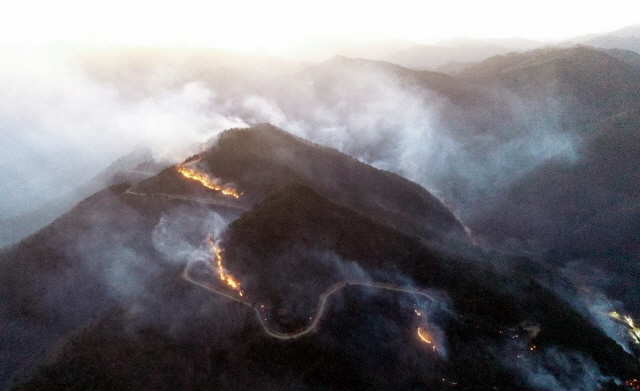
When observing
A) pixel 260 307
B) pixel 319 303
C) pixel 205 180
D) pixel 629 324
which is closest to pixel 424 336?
pixel 319 303

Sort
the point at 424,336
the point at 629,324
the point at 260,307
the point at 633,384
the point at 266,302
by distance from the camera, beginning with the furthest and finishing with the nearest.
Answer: the point at 629,324 → the point at 633,384 → the point at 424,336 → the point at 266,302 → the point at 260,307

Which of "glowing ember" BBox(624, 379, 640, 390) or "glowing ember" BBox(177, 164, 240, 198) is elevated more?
"glowing ember" BBox(177, 164, 240, 198)

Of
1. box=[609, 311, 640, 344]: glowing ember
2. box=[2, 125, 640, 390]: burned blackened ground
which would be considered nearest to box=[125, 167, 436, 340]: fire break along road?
box=[2, 125, 640, 390]: burned blackened ground

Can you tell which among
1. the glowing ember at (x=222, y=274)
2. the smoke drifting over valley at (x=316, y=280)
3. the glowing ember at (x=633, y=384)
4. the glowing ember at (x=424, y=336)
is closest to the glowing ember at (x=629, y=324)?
the smoke drifting over valley at (x=316, y=280)

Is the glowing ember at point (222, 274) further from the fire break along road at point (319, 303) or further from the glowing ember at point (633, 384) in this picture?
the glowing ember at point (633, 384)

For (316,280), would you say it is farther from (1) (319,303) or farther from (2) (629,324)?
(2) (629,324)

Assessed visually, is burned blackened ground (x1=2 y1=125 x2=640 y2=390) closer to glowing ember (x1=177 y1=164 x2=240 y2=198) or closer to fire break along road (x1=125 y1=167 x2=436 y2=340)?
fire break along road (x1=125 y1=167 x2=436 y2=340)
